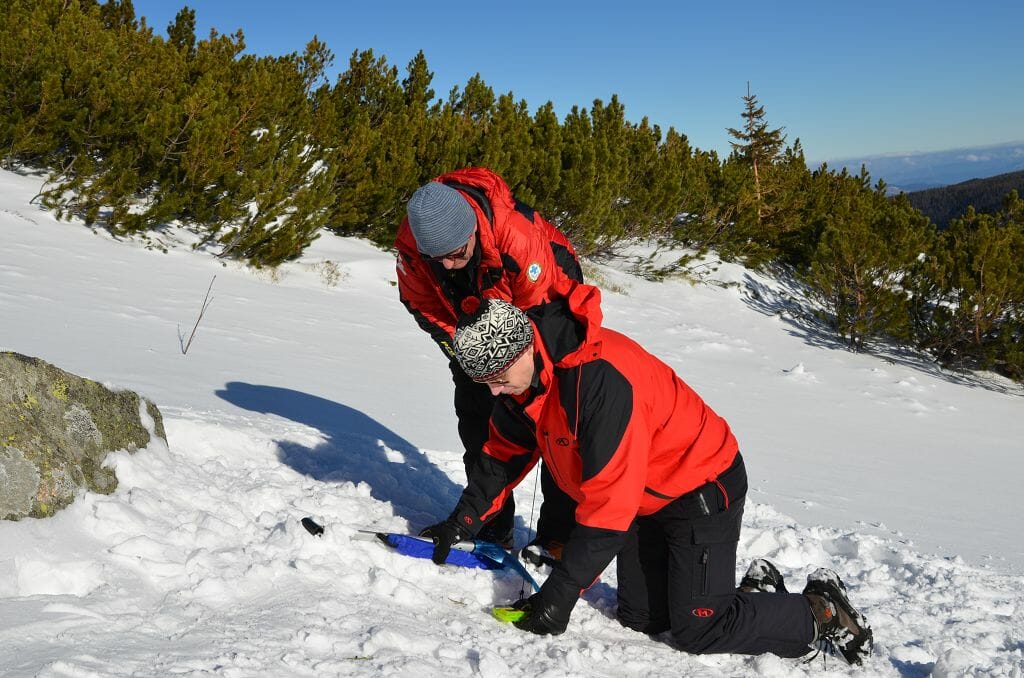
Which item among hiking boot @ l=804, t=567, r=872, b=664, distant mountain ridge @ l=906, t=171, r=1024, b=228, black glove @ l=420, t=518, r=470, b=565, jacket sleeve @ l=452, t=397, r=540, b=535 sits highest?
distant mountain ridge @ l=906, t=171, r=1024, b=228

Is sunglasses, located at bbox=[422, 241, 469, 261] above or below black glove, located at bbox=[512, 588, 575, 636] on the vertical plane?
above

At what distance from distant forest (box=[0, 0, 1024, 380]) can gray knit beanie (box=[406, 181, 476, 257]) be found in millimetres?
6624

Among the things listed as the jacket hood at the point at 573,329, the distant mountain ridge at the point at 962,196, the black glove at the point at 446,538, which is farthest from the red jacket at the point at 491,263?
the distant mountain ridge at the point at 962,196

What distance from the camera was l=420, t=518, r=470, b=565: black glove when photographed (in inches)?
105

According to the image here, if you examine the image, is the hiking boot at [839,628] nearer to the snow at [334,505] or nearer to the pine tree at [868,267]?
the snow at [334,505]

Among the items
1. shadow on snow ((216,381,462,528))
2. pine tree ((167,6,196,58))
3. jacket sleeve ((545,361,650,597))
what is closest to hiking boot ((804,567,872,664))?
jacket sleeve ((545,361,650,597))

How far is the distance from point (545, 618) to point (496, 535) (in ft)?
3.10

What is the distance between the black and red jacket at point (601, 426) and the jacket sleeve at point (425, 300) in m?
0.82

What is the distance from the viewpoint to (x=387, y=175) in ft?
35.1

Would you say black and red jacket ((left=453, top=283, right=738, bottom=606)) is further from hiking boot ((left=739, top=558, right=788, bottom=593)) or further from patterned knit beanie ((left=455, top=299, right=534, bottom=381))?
hiking boot ((left=739, top=558, right=788, bottom=593))

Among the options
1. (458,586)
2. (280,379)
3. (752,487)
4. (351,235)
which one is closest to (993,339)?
(752,487)

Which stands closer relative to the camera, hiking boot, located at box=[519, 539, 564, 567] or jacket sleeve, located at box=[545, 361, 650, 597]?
jacket sleeve, located at box=[545, 361, 650, 597]

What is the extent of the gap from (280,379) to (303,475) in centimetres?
194

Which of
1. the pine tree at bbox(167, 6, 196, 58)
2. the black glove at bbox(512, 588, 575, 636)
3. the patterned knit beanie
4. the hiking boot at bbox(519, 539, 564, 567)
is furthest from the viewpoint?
the pine tree at bbox(167, 6, 196, 58)
